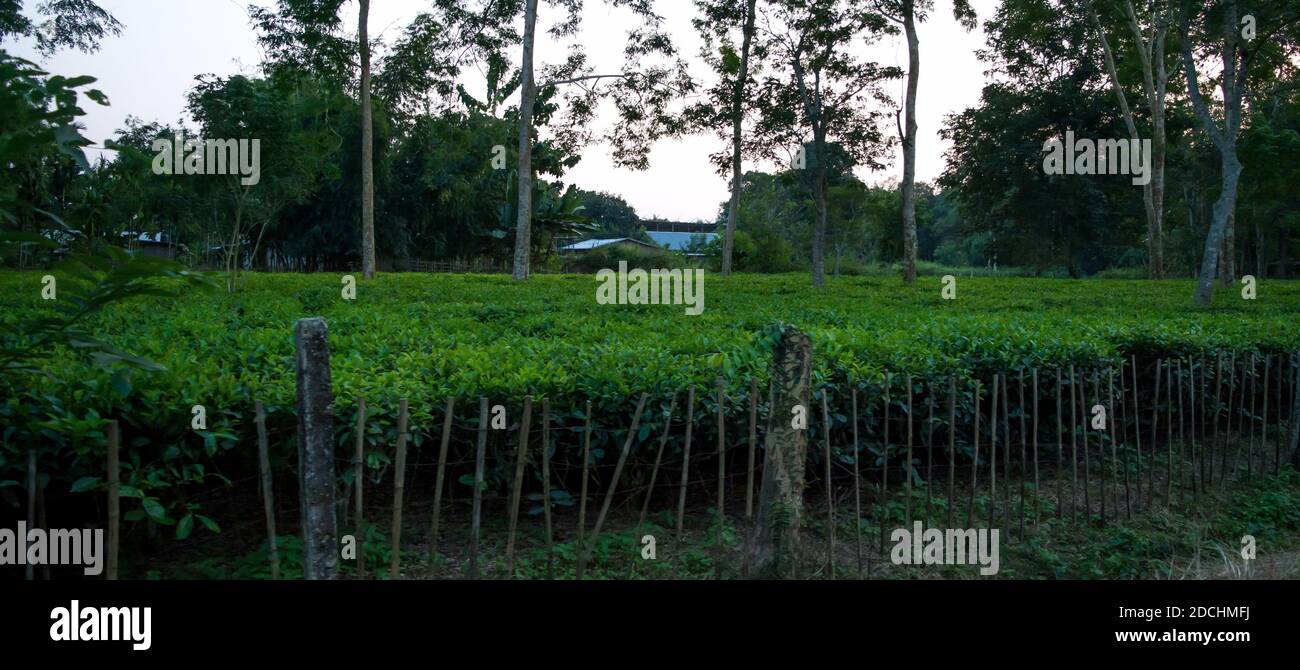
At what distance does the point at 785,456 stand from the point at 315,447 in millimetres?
2007

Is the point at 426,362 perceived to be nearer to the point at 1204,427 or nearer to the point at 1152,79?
the point at 1204,427

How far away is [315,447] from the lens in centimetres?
300

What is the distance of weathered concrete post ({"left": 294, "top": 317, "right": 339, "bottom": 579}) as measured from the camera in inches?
116

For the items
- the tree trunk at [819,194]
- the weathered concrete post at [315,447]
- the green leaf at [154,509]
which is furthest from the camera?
the tree trunk at [819,194]

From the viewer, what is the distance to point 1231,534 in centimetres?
577

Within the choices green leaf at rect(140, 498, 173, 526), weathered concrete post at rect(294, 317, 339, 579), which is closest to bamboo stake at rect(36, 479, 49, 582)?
green leaf at rect(140, 498, 173, 526)

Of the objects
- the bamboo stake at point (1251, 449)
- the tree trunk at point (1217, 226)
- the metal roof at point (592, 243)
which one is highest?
the metal roof at point (592, 243)

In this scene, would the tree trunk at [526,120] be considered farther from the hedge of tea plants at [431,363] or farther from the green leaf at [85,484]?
the green leaf at [85,484]

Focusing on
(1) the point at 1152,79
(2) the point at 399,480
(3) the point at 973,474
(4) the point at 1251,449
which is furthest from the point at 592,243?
(2) the point at 399,480

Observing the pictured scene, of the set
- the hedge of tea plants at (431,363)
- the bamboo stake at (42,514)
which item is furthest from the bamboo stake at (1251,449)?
the bamboo stake at (42,514)

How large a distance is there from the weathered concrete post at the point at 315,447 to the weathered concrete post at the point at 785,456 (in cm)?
188

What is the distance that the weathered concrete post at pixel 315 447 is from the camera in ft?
9.69

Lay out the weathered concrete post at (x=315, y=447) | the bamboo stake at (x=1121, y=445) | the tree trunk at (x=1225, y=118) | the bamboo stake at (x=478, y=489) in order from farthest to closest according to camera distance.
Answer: the tree trunk at (x=1225, y=118)
the bamboo stake at (x=1121, y=445)
the bamboo stake at (x=478, y=489)
the weathered concrete post at (x=315, y=447)
